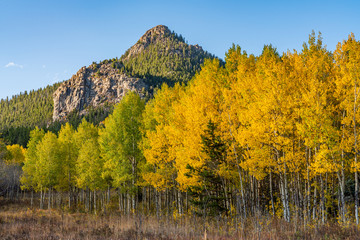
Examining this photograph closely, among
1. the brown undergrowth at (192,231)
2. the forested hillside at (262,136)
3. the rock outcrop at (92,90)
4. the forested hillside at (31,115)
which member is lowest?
the brown undergrowth at (192,231)

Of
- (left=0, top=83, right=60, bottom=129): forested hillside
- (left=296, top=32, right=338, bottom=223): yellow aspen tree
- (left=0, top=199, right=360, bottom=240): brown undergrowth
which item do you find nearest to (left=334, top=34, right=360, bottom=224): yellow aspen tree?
(left=296, top=32, right=338, bottom=223): yellow aspen tree

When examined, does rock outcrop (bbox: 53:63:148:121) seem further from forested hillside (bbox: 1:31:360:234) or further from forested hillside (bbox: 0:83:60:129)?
forested hillside (bbox: 1:31:360:234)

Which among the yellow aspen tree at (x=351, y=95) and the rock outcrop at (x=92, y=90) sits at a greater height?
the rock outcrop at (x=92, y=90)

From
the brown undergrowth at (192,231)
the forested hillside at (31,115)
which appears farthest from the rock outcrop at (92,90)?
the brown undergrowth at (192,231)

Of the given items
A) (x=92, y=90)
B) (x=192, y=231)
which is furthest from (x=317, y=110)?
(x=92, y=90)

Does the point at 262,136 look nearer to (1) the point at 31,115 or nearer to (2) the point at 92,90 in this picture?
(2) the point at 92,90

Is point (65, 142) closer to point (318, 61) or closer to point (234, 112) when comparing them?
point (234, 112)

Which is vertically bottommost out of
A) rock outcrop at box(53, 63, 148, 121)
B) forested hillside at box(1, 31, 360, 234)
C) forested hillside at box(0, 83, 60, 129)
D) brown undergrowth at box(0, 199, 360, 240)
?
brown undergrowth at box(0, 199, 360, 240)

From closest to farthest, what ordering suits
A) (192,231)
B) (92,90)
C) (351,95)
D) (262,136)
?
(192,231)
(262,136)
(351,95)
(92,90)

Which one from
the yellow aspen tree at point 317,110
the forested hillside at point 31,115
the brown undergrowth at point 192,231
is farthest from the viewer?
the forested hillside at point 31,115

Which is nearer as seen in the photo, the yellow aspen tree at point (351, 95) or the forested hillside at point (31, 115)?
A: the yellow aspen tree at point (351, 95)

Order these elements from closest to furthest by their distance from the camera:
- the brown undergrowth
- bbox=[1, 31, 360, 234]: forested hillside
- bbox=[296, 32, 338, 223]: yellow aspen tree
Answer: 1. the brown undergrowth
2. bbox=[296, 32, 338, 223]: yellow aspen tree
3. bbox=[1, 31, 360, 234]: forested hillside

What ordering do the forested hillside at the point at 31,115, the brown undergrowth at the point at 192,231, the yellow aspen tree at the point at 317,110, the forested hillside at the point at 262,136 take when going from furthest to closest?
the forested hillside at the point at 31,115 → the forested hillside at the point at 262,136 → the yellow aspen tree at the point at 317,110 → the brown undergrowth at the point at 192,231

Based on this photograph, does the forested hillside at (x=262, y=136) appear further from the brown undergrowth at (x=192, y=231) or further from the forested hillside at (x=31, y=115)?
the forested hillside at (x=31, y=115)
